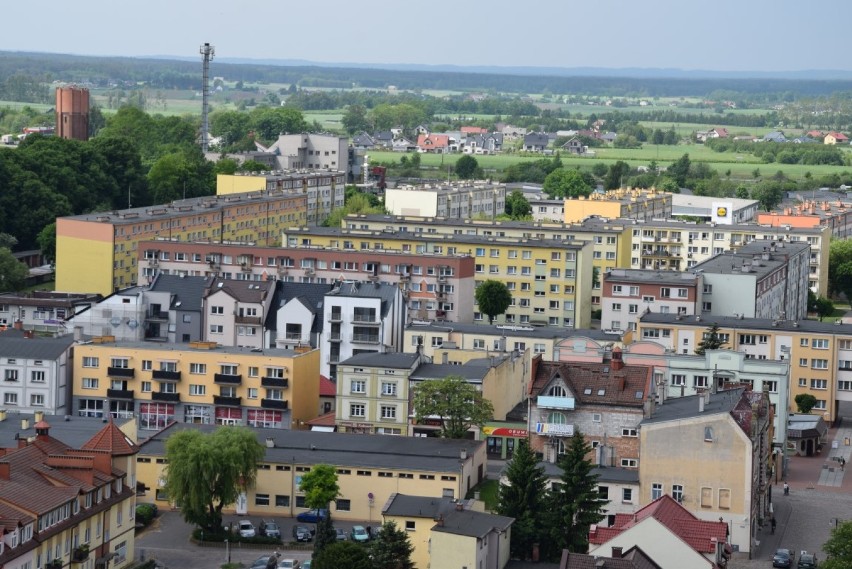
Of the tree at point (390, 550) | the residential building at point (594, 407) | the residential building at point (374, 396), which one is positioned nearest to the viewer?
the tree at point (390, 550)

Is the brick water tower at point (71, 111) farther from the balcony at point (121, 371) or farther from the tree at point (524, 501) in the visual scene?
the tree at point (524, 501)

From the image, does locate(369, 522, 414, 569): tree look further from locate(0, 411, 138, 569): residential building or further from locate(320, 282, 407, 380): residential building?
locate(320, 282, 407, 380): residential building

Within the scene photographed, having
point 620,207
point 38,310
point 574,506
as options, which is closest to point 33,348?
point 38,310

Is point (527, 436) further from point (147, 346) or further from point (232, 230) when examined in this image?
point (232, 230)

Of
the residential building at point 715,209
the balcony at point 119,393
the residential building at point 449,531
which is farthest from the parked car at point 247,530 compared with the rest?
the residential building at point 715,209

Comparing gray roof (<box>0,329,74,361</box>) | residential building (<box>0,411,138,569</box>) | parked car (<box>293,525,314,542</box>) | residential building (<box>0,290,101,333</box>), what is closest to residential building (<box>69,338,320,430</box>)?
gray roof (<box>0,329,74,361</box>)

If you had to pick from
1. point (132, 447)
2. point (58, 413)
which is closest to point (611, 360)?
point (132, 447)
